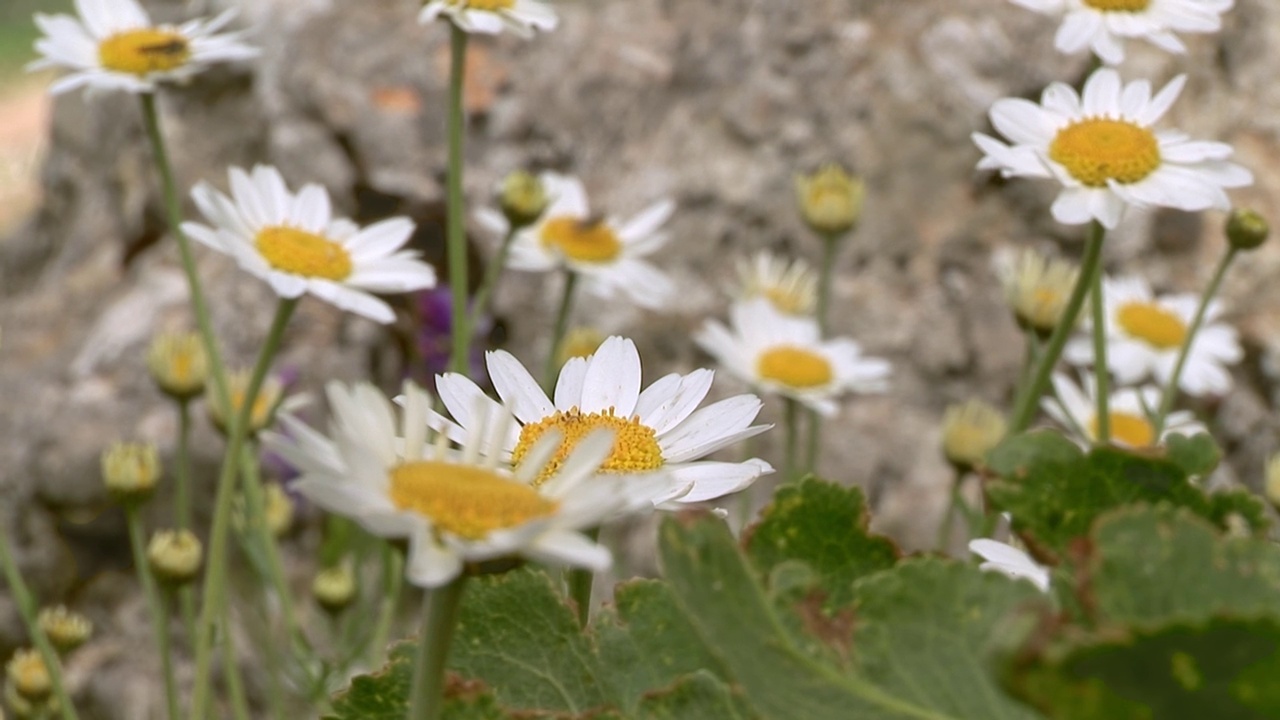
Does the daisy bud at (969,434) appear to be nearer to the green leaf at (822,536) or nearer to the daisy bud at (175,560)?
the daisy bud at (175,560)

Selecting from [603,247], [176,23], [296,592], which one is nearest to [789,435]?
[603,247]

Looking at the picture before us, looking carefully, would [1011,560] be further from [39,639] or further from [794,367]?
[794,367]

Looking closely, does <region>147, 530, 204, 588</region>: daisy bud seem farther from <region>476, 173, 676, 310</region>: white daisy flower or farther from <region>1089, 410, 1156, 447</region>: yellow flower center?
<region>1089, 410, 1156, 447</region>: yellow flower center

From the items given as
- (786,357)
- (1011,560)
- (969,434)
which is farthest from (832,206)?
(1011,560)

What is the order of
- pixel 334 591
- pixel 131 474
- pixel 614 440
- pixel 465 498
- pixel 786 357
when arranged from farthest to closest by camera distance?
1. pixel 786 357
2. pixel 334 591
3. pixel 131 474
4. pixel 614 440
5. pixel 465 498

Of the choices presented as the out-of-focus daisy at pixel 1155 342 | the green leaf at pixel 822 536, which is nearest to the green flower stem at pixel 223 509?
the green leaf at pixel 822 536

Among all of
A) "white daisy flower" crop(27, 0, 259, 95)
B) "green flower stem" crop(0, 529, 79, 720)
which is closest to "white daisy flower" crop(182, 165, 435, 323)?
"white daisy flower" crop(27, 0, 259, 95)
